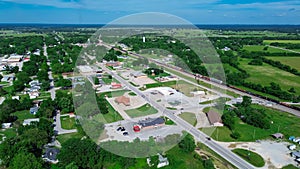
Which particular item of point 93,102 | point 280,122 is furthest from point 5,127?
point 280,122

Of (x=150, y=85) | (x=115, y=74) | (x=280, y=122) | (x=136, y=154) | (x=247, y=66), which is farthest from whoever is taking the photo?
(x=247, y=66)

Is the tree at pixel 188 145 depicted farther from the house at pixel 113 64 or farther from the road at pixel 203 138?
the house at pixel 113 64

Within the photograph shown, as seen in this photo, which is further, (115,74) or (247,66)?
(247,66)

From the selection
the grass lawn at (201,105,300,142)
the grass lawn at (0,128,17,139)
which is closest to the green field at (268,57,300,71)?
the grass lawn at (201,105,300,142)

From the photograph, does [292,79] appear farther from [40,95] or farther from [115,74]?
[40,95]

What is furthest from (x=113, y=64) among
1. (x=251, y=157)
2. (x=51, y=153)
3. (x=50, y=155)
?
(x=251, y=157)

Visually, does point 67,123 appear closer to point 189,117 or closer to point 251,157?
point 189,117

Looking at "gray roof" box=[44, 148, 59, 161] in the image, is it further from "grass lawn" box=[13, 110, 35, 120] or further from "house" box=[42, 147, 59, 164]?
"grass lawn" box=[13, 110, 35, 120]
